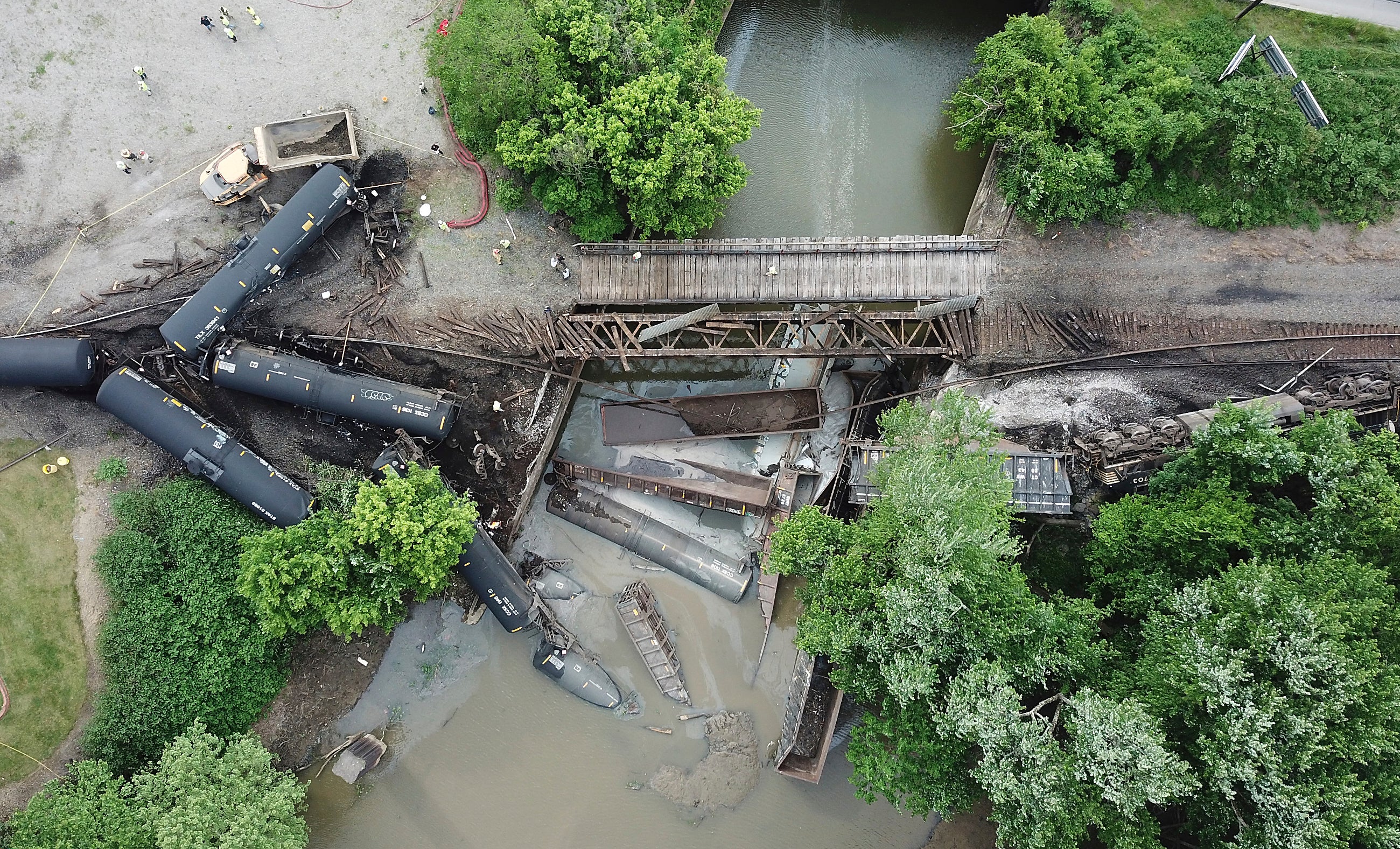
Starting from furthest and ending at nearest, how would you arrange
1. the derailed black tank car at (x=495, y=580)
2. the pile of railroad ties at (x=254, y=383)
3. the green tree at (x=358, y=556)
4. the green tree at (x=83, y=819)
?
the derailed black tank car at (x=495, y=580)
the pile of railroad ties at (x=254, y=383)
the green tree at (x=358, y=556)
the green tree at (x=83, y=819)

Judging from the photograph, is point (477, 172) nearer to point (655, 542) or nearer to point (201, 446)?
point (201, 446)

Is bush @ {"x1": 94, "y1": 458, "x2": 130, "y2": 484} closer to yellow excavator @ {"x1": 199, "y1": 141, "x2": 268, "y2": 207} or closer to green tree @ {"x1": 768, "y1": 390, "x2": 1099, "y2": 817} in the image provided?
yellow excavator @ {"x1": 199, "y1": 141, "x2": 268, "y2": 207}

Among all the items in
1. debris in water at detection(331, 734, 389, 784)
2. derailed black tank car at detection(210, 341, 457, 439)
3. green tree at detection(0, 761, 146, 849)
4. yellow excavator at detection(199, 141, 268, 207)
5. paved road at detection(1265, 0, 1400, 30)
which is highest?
paved road at detection(1265, 0, 1400, 30)

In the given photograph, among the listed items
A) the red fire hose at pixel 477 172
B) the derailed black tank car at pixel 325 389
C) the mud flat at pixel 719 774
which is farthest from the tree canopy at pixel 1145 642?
the red fire hose at pixel 477 172

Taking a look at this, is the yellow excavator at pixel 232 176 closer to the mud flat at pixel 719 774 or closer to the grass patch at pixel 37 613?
the grass patch at pixel 37 613

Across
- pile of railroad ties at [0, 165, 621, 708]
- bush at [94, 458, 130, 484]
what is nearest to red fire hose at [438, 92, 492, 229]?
pile of railroad ties at [0, 165, 621, 708]

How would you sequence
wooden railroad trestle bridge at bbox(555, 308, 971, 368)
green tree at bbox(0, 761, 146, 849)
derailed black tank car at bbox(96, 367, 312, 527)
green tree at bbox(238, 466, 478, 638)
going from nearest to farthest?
green tree at bbox(0, 761, 146, 849), green tree at bbox(238, 466, 478, 638), derailed black tank car at bbox(96, 367, 312, 527), wooden railroad trestle bridge at bbox(555, 308, 971, 368)

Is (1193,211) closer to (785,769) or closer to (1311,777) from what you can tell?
(1311,777)
